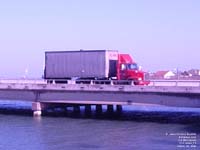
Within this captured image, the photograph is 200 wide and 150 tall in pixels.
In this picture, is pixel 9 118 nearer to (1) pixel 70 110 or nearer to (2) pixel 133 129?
(1) pixel 70 110

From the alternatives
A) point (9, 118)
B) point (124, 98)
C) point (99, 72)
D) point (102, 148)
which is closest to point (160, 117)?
point (124, 98)

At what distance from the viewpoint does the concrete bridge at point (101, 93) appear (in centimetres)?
3697

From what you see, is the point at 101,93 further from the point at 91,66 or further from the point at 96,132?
the point at 91,66

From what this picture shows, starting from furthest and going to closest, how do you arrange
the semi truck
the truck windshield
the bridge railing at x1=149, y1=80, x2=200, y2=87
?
the semi truck < the truck windshield < the bridge railing at x1=149, y1=80, x2=200, y2=87

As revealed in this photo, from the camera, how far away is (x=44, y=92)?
1706 inches

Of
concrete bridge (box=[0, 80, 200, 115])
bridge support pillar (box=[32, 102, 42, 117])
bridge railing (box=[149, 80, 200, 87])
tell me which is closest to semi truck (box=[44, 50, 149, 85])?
concrete bridge (box=[0, 80, 200, 115])

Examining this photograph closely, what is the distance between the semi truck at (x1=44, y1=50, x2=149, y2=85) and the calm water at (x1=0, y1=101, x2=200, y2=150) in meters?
4.67

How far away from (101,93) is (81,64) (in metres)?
8.96

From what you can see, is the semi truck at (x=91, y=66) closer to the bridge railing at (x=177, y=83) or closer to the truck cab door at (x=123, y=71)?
the truck cab door at (x=123, y=71)

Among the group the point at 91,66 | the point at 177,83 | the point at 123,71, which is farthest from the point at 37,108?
the point at 177,83

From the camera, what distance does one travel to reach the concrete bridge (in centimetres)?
3697

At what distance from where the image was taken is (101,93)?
132 feet

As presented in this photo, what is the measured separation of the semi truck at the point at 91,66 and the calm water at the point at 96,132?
15.3 ft

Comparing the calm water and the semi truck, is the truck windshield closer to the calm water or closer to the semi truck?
the semi truck
